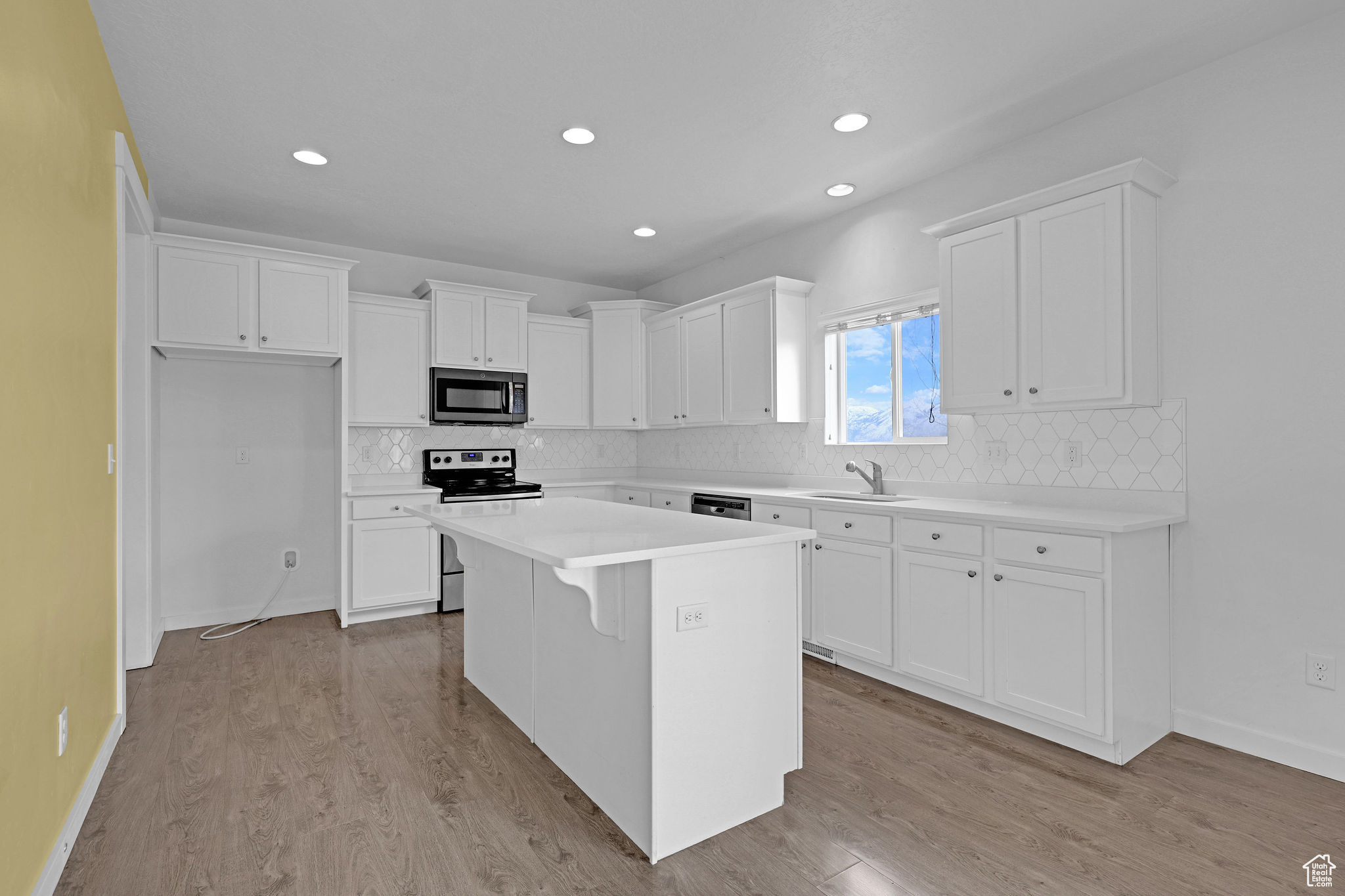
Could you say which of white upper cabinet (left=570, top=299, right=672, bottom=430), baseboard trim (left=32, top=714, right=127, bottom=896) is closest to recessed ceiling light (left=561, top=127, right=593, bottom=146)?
white upper cabinet (left=570, top=299, right=672, bottom=430)

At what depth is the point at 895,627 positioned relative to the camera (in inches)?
125

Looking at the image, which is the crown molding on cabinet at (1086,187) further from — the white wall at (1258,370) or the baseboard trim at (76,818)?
the baseboard trim at (76,818)

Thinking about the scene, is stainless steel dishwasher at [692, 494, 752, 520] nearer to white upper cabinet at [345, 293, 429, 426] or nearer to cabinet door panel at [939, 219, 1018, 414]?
cabinet door panel at [939, 219, 1018, 414]

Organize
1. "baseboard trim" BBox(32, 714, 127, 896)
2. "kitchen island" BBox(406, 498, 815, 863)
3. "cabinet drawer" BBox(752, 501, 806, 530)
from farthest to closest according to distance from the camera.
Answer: "cabinet drawer" BBox(752, 501, 806, 530)
"kitchen island" BBox(406, 498, 815, 863)
"baseboard trim" BBox(32, 714, 127, 896)

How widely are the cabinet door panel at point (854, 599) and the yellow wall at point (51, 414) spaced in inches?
119

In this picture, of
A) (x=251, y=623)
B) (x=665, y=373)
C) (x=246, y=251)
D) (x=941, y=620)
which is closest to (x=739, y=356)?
(x=665, y=373)

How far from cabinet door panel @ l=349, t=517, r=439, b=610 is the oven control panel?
0.68 meters

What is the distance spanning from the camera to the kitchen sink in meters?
3.69

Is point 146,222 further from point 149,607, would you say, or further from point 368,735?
point 368,735

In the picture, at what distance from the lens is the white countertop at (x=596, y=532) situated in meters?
1.81

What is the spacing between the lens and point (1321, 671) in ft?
7.73

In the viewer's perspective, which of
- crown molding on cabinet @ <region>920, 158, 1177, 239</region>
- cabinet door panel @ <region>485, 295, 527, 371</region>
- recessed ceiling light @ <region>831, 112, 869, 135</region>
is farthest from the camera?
cabinet door panel @ <region>485, 295, 527, 371</region>

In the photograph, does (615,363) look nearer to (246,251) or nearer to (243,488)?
(246,251)

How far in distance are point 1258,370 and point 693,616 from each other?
2.32 metres
